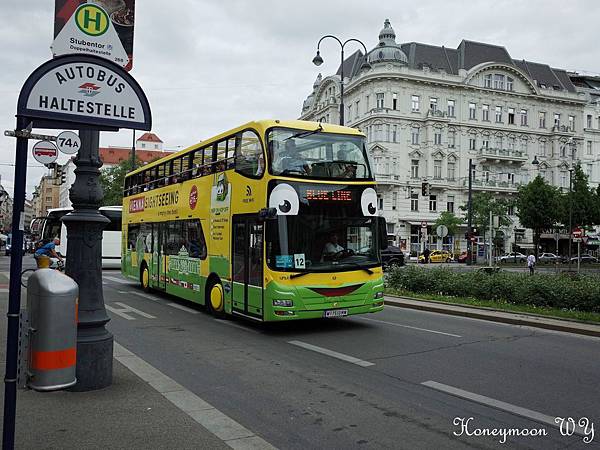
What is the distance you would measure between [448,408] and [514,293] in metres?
9.44

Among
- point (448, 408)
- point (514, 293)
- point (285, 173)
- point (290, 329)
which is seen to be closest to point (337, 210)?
point (285, 173)

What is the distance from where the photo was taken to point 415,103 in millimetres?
62406

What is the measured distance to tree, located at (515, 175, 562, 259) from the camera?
53250 millimetres

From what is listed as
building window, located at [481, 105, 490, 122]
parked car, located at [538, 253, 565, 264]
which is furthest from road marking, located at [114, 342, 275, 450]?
building window, located at [481, 105, 490, 122]

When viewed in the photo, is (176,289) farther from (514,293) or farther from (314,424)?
(314,424)

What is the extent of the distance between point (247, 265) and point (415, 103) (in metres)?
54.9

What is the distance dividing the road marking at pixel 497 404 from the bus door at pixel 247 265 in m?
4.42

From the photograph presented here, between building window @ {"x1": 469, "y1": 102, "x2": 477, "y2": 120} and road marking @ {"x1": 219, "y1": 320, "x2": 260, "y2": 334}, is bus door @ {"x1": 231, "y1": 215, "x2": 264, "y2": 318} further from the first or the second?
building window @ {"x1": 469, "y1": 102, "x2": 477, "y2": 120}

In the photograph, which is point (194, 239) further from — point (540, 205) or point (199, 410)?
point (540, 205)

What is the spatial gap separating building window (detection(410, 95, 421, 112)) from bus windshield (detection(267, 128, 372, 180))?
2083 inches

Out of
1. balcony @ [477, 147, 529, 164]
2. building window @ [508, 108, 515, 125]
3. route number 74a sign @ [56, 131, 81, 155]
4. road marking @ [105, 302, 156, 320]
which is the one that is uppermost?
building window @ [508, 108, 515, 125]

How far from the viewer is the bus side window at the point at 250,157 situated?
10.8 meters

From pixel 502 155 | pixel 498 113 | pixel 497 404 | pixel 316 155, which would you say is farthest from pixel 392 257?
pixel 498 113

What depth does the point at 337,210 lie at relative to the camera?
1086 cm
